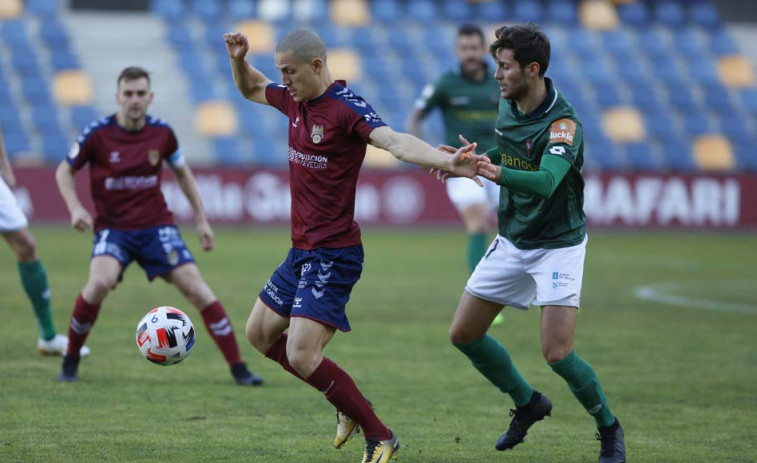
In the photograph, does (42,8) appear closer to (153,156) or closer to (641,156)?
(641,156)

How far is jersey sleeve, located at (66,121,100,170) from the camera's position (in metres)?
7.98

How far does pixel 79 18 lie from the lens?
91.8ft

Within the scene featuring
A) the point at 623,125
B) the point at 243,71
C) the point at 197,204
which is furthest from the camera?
the point at 623,125

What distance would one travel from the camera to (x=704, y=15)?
106 feet

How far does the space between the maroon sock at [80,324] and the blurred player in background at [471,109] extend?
4.51m

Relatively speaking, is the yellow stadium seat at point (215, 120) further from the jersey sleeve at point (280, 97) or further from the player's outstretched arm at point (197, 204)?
the jersey sleeve at point (280, 97)

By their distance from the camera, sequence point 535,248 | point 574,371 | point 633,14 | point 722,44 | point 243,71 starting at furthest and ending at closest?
1. point 633,14
2. point 722,44
3. point 243,71
4. point 535,248
5. point 574,371

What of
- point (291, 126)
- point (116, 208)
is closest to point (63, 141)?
point (116, 208)

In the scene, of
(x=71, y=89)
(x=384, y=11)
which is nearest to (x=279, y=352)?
(x=71, y=89)

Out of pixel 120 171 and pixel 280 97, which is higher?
pixel 280 97

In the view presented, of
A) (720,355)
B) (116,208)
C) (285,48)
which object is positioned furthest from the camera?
(720,355)

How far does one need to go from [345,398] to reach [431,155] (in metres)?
1.31

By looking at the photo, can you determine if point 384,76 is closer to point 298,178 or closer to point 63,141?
point 63,141

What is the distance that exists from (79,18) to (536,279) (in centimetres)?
2422
